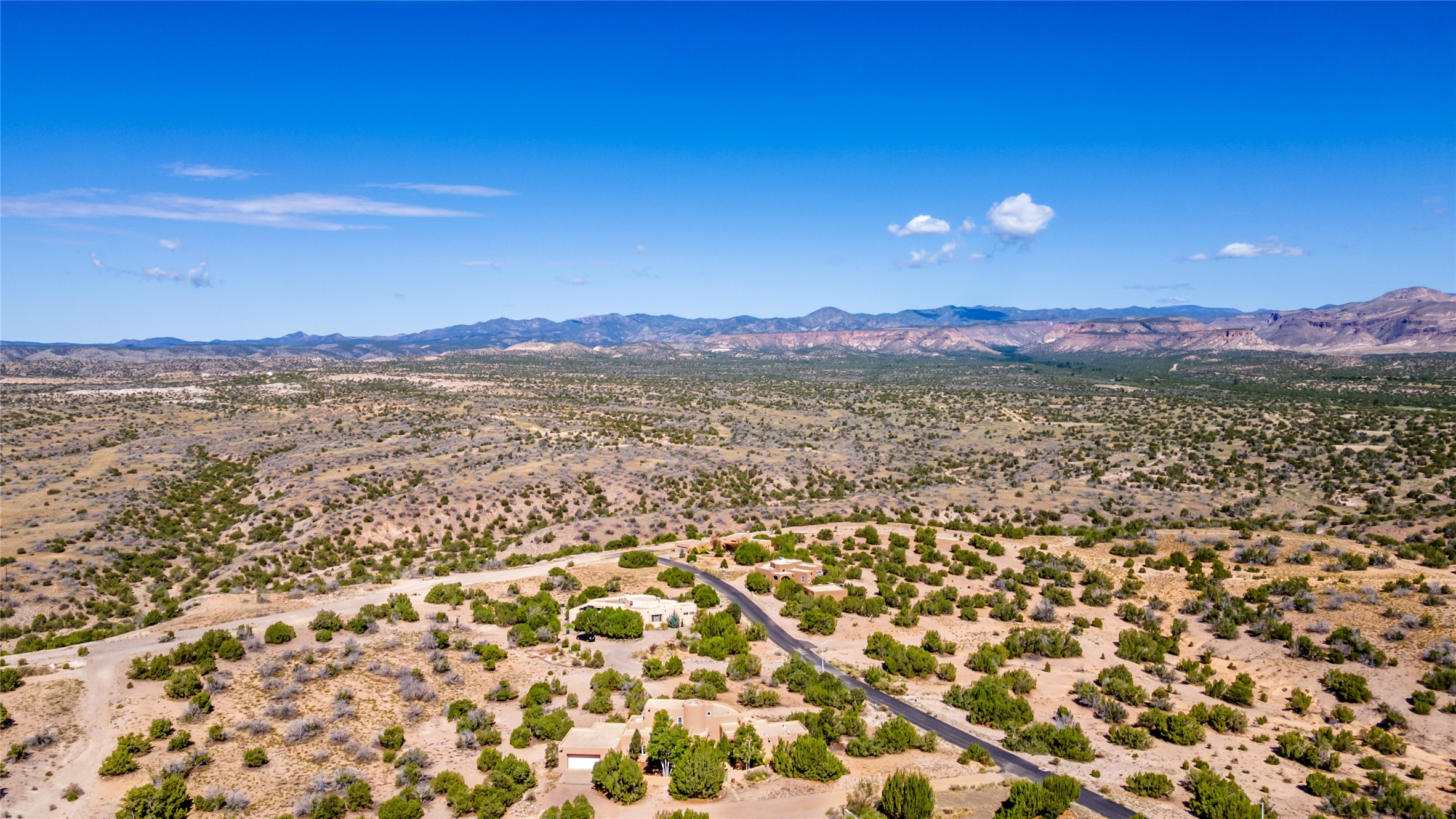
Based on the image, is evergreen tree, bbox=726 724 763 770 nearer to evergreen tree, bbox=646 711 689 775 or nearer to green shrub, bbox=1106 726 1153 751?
evergreen tree, bbox=646 711 689 775

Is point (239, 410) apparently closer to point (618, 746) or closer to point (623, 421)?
point (623, 421)

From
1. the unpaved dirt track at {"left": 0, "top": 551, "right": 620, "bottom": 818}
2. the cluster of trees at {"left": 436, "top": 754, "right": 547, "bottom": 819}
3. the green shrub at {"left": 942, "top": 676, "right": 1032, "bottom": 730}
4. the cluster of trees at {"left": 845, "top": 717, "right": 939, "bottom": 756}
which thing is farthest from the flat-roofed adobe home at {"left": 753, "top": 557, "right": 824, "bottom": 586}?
the cluster of trees at {"left": 436, "top": 754, "right": 547, "bottom": 819}

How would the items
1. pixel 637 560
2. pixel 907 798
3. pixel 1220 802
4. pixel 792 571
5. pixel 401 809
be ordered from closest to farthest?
pixel 401 809 < pixel 907 798 < pixel 1220 802 < pixel 792 571 < pixel 637 560

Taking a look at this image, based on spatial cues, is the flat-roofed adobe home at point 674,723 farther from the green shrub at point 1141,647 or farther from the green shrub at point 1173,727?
the green shrub at point 1141,647

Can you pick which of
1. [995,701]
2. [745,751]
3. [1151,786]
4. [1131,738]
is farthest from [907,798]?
[1131,738]

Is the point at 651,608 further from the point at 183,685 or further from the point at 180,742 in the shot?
the point at 180,742

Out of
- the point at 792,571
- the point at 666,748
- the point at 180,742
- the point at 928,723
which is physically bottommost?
the point at 928,723
